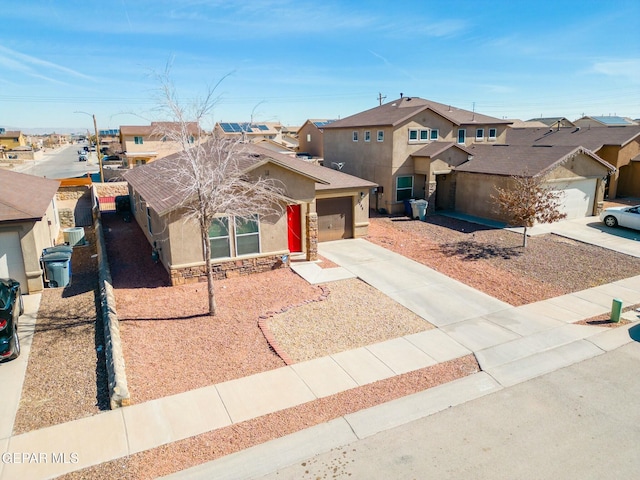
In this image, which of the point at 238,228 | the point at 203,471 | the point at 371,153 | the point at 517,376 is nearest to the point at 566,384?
the point at 517,376

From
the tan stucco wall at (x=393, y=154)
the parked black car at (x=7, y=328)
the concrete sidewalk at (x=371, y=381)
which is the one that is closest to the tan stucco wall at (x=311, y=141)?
the tan stucco wall at (x=393, y=154)

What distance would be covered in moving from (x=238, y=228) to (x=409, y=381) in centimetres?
837

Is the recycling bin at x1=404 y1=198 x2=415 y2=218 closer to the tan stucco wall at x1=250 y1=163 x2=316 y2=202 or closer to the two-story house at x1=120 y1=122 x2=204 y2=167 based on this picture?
the tan stucco wall at x1=250 y1=163 x2=316 y2=202

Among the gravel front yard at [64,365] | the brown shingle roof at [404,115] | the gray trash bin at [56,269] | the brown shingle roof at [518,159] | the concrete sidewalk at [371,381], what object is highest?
the brown shingle roof at [404,115]

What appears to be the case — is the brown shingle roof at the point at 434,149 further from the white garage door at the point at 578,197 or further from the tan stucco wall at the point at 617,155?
the tan stucco wall at the point at 617,155

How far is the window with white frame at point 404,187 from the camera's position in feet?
84.7

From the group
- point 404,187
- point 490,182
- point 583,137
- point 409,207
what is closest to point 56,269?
point 409,207

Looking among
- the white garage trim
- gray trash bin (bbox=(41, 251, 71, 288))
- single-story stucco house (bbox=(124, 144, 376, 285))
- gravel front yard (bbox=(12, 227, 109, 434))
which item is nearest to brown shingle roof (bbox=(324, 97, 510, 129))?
the white garage trim

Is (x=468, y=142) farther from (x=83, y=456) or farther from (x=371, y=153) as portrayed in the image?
(x=83, y=456)

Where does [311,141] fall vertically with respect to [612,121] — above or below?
below

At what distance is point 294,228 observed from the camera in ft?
56.5

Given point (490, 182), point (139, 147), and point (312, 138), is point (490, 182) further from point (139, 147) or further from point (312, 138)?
point (139, 147)

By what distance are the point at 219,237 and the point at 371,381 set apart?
7.98m

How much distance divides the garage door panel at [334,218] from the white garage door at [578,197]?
36.6 feet
